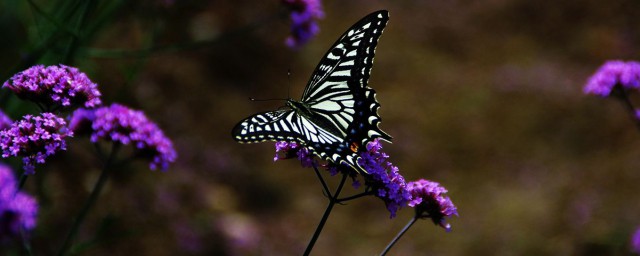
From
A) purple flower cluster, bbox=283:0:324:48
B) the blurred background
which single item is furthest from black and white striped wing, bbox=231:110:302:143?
the blurred background

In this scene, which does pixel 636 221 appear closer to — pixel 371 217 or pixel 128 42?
pixel 371 217

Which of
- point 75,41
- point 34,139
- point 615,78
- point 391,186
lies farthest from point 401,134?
point 34,139

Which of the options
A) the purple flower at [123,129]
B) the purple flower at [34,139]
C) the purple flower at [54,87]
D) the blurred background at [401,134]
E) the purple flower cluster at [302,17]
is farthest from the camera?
the blurred background at [401,134]

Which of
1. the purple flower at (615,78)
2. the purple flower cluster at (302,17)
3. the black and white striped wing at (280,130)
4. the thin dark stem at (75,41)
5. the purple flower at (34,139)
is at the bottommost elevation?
the purple flower at (34,139)

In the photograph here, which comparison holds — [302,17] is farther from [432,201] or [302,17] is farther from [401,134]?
[401,134]

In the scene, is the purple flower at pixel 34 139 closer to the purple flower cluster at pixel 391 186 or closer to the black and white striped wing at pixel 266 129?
the black and white striped wing at pixel 266 129

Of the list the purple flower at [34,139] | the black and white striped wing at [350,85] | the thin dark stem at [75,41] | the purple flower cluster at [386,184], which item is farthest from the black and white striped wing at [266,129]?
the thin dark stem at [75,41]

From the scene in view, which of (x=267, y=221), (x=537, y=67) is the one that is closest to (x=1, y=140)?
(x=267, y=221)
